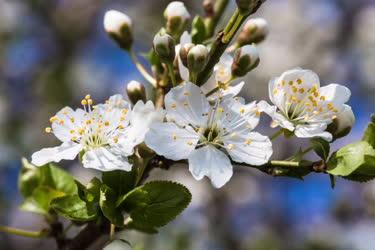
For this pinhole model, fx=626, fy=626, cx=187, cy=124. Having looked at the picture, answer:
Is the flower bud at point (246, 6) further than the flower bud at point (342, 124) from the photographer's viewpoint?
No

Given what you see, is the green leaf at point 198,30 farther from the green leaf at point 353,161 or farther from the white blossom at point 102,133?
the green leaf at point 353,161

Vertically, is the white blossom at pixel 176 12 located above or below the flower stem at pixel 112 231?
above

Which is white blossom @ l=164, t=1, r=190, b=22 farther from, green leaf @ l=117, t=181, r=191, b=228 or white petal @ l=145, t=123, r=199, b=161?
green leaf @ l=117, t=181, r=191, b=228

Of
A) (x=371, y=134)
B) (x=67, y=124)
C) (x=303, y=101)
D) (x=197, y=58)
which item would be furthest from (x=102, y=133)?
(x=371, y=134)

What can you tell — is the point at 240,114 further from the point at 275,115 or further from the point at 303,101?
the point at 303,101

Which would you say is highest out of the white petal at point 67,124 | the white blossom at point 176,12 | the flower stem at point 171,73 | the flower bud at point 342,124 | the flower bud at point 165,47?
the flower bud at point 165,47

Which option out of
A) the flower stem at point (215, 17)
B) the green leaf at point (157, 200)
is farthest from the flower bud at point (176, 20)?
the green leaf at point (157, 200)

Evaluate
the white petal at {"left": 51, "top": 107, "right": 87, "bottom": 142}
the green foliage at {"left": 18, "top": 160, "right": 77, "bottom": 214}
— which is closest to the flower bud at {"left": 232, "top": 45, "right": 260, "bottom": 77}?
the white petal at {"left": 51, "top": 107, "right": 87, "bottom": 142}
